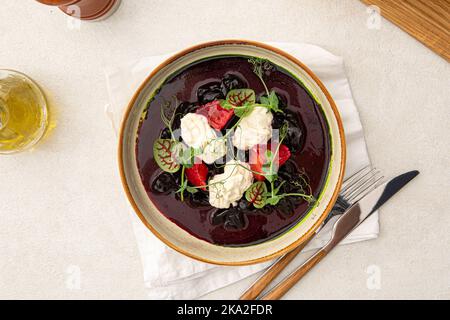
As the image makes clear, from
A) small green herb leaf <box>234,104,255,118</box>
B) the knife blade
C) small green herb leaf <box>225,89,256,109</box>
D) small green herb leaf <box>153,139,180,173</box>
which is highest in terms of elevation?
small green herb leaf <box>225,89,256,109</box>

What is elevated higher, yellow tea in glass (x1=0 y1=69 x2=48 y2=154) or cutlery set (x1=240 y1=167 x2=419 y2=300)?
yellow tea in glass (x1=0 y1=69 x2=48 y2=154)

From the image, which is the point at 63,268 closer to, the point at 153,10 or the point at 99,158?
the point at 99,158

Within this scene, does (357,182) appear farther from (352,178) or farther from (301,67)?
(301,67)

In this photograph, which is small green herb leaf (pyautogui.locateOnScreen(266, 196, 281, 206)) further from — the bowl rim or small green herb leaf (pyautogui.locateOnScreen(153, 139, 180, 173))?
small green herb leaf (pyautogui.locateOnScreen(153, 139, 180, 173))

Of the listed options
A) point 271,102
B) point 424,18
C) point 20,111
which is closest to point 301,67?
point 271,102

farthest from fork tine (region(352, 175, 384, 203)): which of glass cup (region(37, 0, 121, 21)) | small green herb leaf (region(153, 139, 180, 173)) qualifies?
glass cup (region(37, 0, 121, 21))
